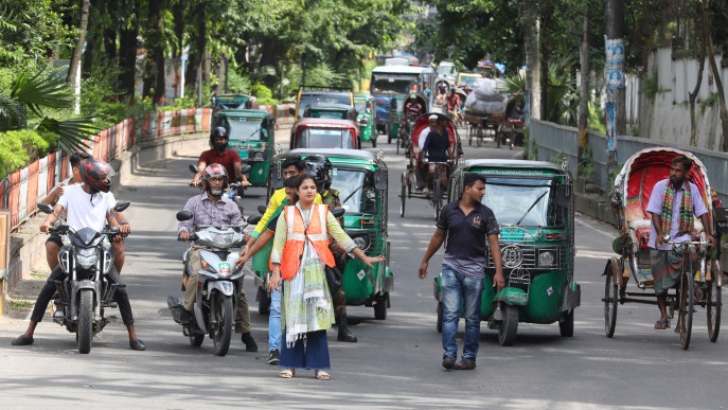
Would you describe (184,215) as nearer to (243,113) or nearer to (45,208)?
(45,208)

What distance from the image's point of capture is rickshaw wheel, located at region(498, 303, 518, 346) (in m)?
14.2

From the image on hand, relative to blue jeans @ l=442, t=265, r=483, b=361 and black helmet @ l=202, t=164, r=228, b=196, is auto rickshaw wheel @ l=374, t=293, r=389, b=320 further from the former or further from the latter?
blue jeans @ l=442, t=265, r=483, b=361

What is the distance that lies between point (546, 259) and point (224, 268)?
11.4ft

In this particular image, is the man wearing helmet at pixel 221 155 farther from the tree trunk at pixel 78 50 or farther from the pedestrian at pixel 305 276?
the tree trunk at pixel 78 50

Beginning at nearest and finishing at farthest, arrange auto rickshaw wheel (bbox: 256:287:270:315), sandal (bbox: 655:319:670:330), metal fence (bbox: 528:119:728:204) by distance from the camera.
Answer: sandal (bbox: 655:319:670:330), auto rickshaw wheel (bbox: 256:287:270:315), metal fence (bbox: 528:119:728:204)

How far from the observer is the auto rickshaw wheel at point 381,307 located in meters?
16.1

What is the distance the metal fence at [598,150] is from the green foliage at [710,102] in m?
3.12

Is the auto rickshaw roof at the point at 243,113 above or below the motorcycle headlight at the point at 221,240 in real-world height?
above

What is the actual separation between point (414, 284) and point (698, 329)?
459 cm

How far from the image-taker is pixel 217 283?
12.5 m

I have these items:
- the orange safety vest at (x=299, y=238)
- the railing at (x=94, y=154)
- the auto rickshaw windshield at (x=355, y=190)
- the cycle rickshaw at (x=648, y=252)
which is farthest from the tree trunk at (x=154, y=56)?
the orange safety vest at (x=299, y=238)

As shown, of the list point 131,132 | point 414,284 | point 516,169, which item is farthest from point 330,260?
point 131,132

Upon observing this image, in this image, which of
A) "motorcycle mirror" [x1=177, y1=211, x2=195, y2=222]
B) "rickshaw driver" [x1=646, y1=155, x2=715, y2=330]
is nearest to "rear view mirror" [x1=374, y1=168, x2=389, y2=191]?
"rickshaw driver" [x1=646, y1=155, x2=715, y2=330]

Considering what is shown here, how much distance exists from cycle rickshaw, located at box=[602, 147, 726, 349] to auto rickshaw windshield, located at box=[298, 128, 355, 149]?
14.0 metres
